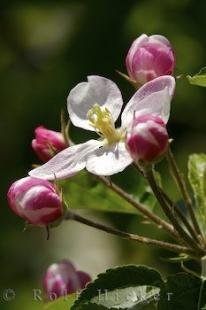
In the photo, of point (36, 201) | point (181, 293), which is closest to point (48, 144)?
Answer: point (36, 201)

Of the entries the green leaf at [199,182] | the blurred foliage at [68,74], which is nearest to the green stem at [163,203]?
the green leaf at [199,182]

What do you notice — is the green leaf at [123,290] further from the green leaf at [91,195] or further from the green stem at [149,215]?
the green leaf at [91,195]

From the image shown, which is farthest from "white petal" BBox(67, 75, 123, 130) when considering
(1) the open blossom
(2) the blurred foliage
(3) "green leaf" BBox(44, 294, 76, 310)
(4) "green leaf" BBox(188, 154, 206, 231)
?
(2) the blurred foliage

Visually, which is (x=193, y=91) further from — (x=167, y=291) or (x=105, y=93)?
(x=167, y=291)

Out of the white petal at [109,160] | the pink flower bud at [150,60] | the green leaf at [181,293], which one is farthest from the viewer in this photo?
the pink flower bud at [150,60]

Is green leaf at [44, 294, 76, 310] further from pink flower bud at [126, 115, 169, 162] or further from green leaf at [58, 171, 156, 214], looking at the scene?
green leaf at [58, 171, 156, 214]

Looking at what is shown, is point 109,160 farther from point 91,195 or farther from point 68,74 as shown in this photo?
point 68,74
